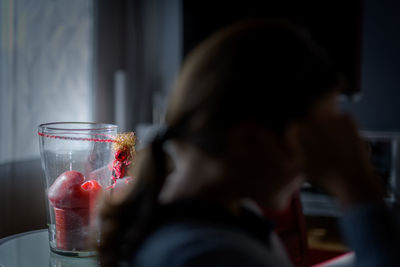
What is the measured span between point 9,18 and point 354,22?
2247 millimetres

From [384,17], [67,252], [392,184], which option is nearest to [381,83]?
[384,17]

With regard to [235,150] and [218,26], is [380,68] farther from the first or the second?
[235,150]

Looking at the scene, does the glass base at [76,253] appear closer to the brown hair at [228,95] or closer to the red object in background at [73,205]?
the red object in background at [73,205]

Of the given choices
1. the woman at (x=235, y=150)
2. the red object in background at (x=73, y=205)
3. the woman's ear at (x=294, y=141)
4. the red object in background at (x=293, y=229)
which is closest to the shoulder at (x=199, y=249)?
the woman at (x=235, y=150)

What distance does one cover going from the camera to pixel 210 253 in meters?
0.41

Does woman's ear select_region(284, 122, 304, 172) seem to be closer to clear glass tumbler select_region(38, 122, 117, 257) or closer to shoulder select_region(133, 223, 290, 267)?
shoulder select_region(133, 223, 290, 267)

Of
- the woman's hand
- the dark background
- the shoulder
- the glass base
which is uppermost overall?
the dark background

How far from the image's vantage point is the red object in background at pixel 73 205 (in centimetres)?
80

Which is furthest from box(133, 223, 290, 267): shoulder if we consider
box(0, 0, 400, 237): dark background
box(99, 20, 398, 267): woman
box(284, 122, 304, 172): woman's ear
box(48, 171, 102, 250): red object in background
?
box(0, 0, 400, 237): dark background

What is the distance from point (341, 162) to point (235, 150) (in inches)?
5.3

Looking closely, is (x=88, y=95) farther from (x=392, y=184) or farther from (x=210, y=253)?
(x=210, y=253)

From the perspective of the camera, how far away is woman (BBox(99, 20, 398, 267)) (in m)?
0.44

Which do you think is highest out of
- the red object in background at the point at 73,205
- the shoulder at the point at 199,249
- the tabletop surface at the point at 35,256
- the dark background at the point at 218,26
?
the dark background at the point at 218,26

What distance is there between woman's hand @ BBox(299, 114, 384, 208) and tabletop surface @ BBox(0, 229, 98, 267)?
1.83 feet
